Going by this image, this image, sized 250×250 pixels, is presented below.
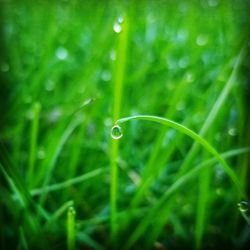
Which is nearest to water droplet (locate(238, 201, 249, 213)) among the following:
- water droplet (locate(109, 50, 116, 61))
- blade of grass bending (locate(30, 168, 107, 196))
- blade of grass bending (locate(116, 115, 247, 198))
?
blade of grass bending (locate(116, 115, 247, 198))

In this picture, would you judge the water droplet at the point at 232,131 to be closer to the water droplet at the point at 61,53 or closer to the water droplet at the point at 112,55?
the water droplet at the point at 112,55

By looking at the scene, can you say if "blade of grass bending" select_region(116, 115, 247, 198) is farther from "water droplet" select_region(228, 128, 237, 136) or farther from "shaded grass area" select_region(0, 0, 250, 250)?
"water droplet" select_region(228, 128, 237, 136)

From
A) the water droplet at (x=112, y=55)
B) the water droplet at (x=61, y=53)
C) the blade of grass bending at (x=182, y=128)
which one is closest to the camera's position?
the blade of grass bending at (x=182, y=128)

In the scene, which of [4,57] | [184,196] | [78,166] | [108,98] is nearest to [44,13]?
[4,57]

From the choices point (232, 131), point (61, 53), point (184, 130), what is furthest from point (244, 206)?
point (61, 53)

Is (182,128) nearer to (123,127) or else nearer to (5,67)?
(123,127)

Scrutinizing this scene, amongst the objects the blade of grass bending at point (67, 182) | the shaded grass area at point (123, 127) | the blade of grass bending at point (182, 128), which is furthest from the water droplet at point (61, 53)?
the blade of grass bending at point (182, 128)

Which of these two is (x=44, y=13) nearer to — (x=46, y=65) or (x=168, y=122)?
(x=46, y=65)
